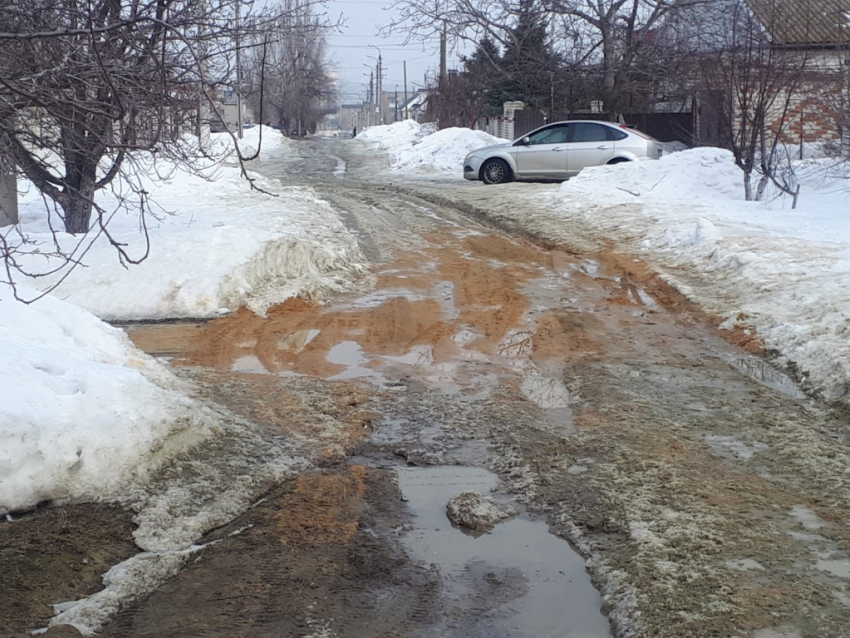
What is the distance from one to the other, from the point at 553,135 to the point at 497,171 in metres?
1.60

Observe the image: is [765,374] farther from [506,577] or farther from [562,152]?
[562,152]

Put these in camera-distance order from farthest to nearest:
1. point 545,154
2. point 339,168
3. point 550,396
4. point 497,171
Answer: point 339,168, point 497,171, point 545,154, point 550,396

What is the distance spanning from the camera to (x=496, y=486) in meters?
5.00

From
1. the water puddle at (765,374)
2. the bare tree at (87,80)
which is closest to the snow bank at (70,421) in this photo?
the bare tree at (87,80)

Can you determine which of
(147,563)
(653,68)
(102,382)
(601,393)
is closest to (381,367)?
(601,393)

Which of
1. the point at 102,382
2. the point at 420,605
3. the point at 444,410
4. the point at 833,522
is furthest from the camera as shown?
the point at 444,410

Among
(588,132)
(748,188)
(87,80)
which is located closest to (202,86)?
(87,80)

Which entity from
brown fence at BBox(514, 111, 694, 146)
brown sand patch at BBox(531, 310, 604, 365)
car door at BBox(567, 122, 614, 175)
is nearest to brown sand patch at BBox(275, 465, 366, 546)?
brown sand patch at BBox(531, 310, 604, 365)

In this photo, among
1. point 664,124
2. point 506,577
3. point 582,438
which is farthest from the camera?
point 664,124

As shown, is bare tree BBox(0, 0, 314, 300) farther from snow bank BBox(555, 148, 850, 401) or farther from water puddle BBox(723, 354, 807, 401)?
snow bank BBox(555, 148, 850, 401)

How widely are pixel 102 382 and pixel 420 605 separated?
2453 mm

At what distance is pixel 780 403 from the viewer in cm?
623

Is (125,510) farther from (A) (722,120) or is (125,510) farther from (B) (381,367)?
(A) (722,120)

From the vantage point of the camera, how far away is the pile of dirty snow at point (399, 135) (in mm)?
45631
